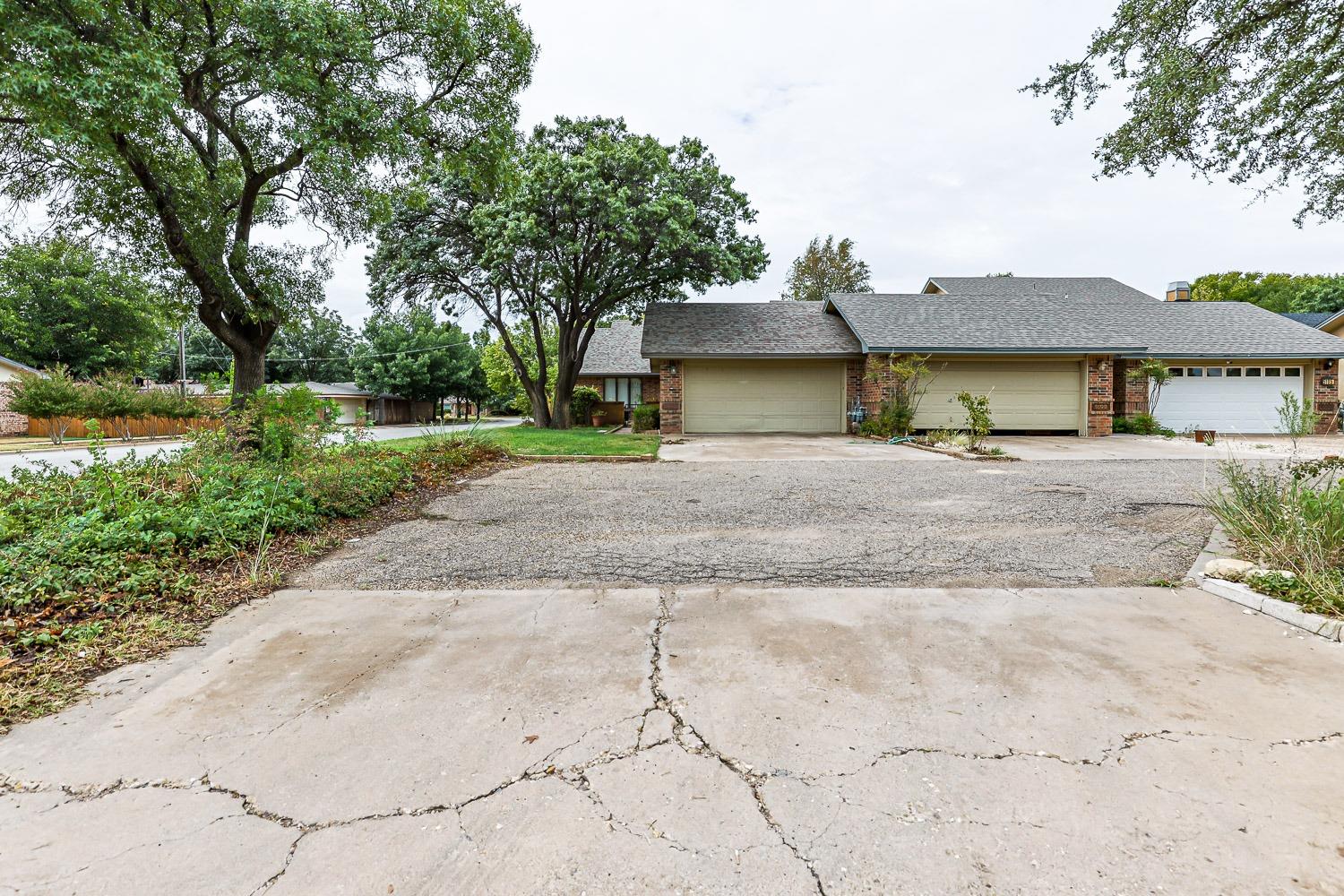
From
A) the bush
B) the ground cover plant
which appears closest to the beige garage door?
the bush

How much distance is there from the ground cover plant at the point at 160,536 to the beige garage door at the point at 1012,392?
13253mm

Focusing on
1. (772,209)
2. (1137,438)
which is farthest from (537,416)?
(1137,438)

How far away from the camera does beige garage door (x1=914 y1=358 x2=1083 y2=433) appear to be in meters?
15.3

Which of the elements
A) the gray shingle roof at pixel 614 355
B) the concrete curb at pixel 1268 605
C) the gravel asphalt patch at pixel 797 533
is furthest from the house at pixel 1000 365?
the concrete curb at pixel 1268 605

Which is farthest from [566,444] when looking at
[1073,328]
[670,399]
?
[1073,328]

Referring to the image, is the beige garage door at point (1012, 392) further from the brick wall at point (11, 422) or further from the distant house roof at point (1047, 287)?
the brick wall at point (11, 422)

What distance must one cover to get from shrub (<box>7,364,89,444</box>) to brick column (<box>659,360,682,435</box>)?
58.1 feet

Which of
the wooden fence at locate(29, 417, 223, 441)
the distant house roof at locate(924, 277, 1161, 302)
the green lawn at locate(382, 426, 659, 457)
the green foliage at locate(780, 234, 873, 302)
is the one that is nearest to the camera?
the green lawn at locate(382, 426, 659, 457)

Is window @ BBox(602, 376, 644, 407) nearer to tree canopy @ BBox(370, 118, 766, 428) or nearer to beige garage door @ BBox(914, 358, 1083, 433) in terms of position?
tree canopy @ BBox(370, 118, 766, 428)

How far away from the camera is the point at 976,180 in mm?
16016

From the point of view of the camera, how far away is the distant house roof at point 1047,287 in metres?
21.9

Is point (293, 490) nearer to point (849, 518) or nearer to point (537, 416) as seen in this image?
point (849, 518)

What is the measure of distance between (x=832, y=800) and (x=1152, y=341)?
62.5 ft

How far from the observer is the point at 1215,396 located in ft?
51.8
